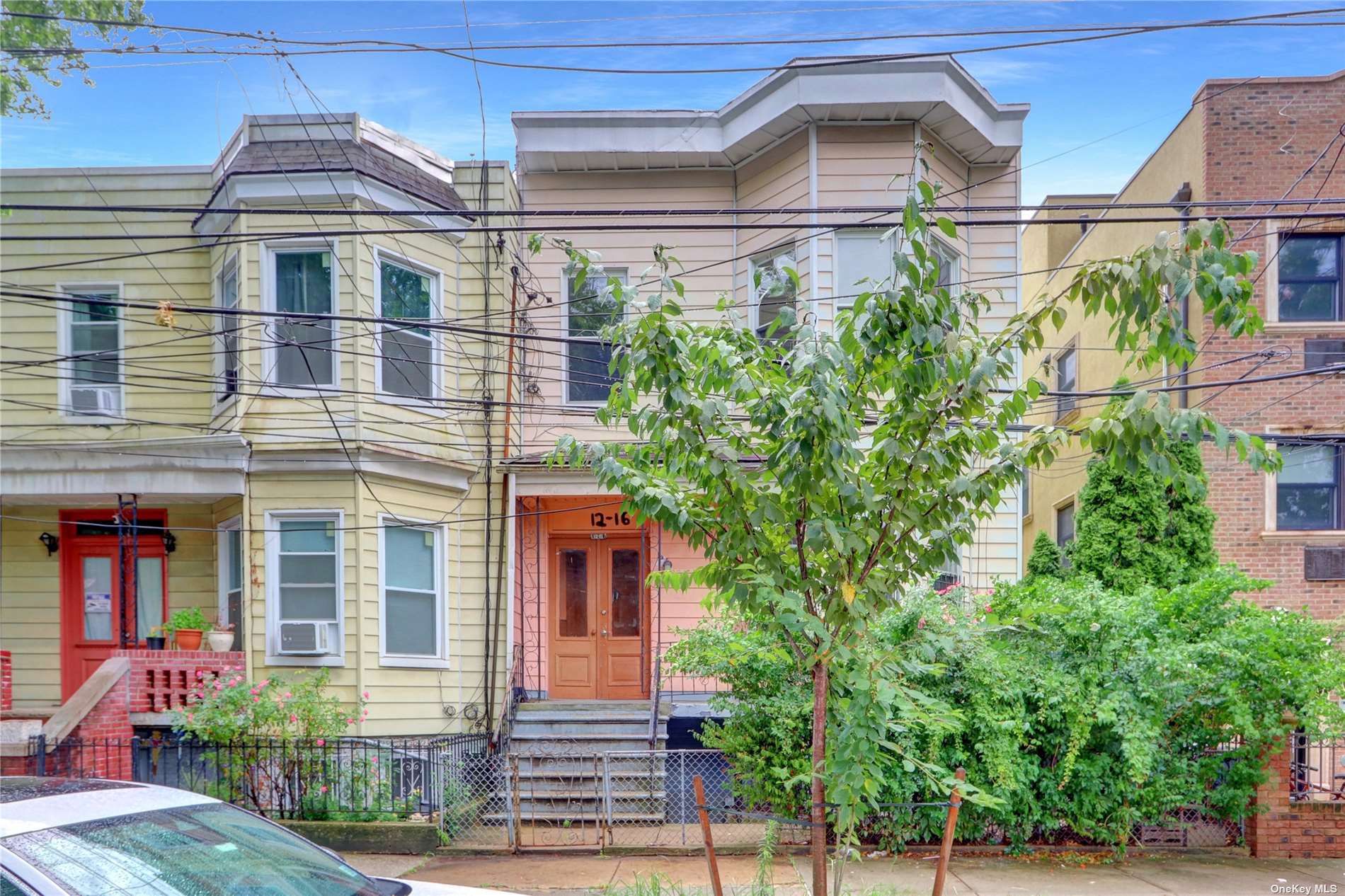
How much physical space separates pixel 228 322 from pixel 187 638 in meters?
4.10

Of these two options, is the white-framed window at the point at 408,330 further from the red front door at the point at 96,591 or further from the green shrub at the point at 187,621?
the red front door at the point at 96,591

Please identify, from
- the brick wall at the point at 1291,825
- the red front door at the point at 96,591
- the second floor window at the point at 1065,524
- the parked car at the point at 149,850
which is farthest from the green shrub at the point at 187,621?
the second floor window at the point at 1065,524

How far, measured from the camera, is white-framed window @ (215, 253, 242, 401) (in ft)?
43.3

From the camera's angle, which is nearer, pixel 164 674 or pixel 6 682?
pixel 164 674

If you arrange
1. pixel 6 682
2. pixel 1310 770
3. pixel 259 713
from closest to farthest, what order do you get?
pixel 1310 770, pixel 259 713, pixel 6 682

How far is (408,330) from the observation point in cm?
1313

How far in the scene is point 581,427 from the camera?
14234 mm

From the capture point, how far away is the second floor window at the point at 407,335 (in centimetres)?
1318

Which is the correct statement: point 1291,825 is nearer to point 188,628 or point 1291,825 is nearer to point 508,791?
point 508,791

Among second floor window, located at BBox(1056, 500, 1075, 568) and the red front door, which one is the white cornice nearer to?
the red front door

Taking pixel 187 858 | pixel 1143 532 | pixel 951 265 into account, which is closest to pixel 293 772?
pixel 187 858

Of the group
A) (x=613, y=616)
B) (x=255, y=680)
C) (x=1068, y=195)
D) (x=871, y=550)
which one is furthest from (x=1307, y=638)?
(x=1068, y=195)

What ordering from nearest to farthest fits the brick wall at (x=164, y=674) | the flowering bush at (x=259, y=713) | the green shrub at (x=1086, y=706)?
the green shrub at (x=1086, y=706)
the flowering bush at (x=259, y=713)
the brick wall at (x=164, y=674)

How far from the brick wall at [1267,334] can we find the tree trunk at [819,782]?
39.5ft
